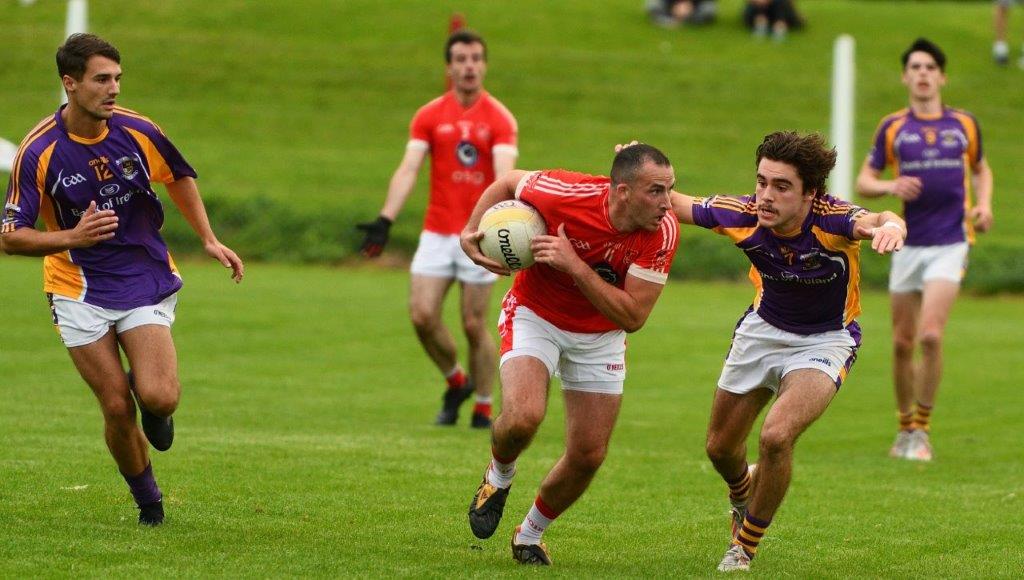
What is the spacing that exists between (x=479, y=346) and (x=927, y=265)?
3.52 m

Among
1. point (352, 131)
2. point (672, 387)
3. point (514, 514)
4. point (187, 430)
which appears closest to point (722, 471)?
point (514, 514)

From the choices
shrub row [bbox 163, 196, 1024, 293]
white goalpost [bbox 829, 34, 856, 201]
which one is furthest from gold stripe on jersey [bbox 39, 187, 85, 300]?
white goalpost [bbox 829, 34, 856, 201]

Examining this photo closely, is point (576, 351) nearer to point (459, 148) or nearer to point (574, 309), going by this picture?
point (574, 309)

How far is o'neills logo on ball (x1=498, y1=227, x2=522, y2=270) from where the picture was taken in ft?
23.1

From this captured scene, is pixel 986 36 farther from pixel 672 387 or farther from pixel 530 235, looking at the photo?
pixel 530 235

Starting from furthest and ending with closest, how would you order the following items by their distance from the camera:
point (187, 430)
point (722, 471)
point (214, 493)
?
point (187, 430) < point (214, 493) < point (722, 471)

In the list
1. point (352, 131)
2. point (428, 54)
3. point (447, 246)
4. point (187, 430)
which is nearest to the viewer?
point (187, 430)

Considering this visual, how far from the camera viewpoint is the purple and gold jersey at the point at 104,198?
722cm

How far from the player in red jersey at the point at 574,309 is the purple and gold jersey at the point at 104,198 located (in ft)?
5.40

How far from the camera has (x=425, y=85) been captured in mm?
32312

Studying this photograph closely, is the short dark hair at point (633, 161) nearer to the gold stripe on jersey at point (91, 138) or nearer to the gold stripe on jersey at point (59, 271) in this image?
the gold stripe on jersey at point (91, 138)

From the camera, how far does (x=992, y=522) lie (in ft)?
28.2

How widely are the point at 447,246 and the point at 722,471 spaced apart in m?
4.62

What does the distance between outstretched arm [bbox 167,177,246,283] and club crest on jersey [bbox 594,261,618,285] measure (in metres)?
1.89
